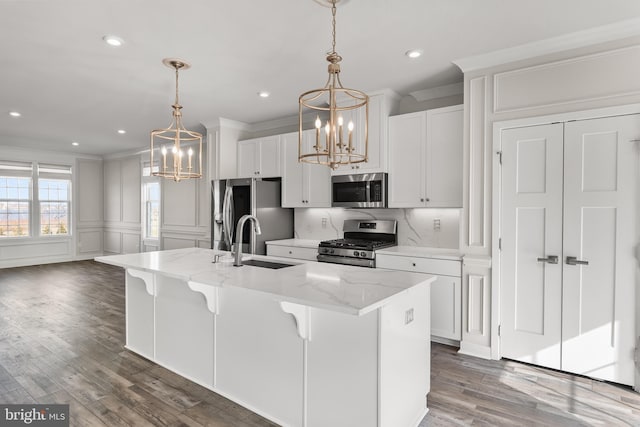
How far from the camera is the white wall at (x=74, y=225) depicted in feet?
25.4

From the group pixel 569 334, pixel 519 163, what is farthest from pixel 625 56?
pixel 569 334

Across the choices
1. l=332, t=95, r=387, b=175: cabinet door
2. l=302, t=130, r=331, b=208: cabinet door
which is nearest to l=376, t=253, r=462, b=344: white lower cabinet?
l=332, t=95, r=387, b=175: cabinet door

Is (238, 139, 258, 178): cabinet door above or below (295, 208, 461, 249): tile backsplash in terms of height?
above

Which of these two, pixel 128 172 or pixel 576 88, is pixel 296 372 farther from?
pixel 128 172

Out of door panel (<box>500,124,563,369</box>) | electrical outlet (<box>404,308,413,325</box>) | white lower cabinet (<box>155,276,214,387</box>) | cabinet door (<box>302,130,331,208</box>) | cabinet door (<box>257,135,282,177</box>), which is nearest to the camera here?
electrical outlet (<box>404,308,413,325</box>)

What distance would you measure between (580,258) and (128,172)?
8824 mm

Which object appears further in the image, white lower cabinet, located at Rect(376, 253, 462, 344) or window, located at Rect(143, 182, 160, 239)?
window, located at Rect(143, 182, 160, 239)

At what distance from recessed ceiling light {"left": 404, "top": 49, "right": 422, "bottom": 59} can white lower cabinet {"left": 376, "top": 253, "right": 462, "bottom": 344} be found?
1.86 metres

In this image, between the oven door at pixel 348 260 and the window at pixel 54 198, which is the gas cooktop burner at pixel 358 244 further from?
the window at pixel 54 198

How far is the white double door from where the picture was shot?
2678 millimetres

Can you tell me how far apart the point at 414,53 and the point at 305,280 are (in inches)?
87.0

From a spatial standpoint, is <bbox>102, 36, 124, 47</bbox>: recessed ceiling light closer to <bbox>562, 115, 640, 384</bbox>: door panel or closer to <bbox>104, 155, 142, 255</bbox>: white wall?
<bbox>562, 115, 640, 384</bbox>: door panel

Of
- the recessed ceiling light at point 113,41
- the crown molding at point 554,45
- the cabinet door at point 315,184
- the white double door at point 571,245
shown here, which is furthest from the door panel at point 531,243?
the recessed ceiling light at point 113,41

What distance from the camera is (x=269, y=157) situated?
5.11 metres
